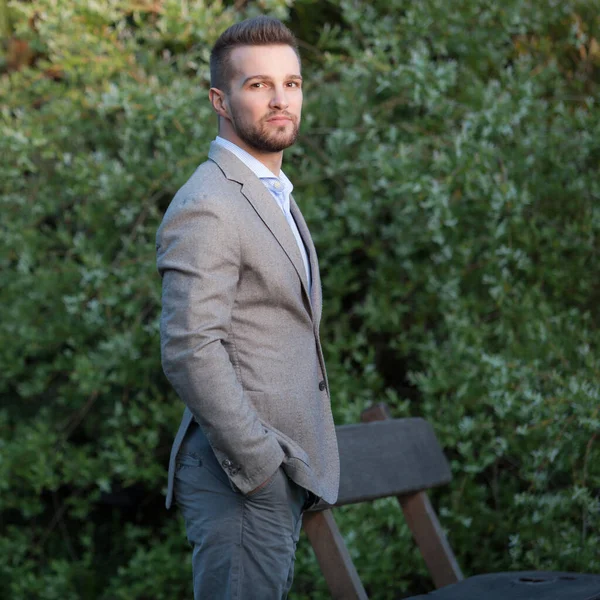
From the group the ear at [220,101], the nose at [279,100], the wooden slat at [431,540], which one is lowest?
the wooden slat at [431,540]

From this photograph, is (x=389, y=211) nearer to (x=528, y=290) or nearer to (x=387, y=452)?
(x=528, y=290)

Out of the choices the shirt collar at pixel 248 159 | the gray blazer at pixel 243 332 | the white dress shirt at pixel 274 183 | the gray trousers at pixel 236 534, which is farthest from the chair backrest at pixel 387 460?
the shirt collar at pixel 248 159

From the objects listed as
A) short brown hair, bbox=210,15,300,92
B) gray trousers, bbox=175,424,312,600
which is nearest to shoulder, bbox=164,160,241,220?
short brown hair, bbox=210,15,300,92

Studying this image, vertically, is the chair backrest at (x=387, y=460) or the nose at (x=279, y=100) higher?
the nose at (x=279, y=100)

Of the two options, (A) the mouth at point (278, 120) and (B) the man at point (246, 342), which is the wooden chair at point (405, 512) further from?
(A) the mouth at point (278, 120)

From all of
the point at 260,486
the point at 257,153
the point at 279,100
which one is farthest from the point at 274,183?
the point at 260,486

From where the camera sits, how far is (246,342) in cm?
207

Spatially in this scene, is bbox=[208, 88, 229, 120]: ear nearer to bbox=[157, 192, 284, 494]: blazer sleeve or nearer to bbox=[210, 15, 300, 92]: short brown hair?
bbox=[210, 15, 300, 92]: short brown hair

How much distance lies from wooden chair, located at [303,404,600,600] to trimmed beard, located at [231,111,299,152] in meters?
0.87

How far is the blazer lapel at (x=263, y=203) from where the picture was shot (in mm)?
2154

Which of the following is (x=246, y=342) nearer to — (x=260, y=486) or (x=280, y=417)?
(x=280, y=417)

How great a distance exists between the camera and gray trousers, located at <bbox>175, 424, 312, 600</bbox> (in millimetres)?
2031

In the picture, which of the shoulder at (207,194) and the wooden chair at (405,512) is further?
the wooden chair at (405,512)

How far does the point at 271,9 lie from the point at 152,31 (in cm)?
63
